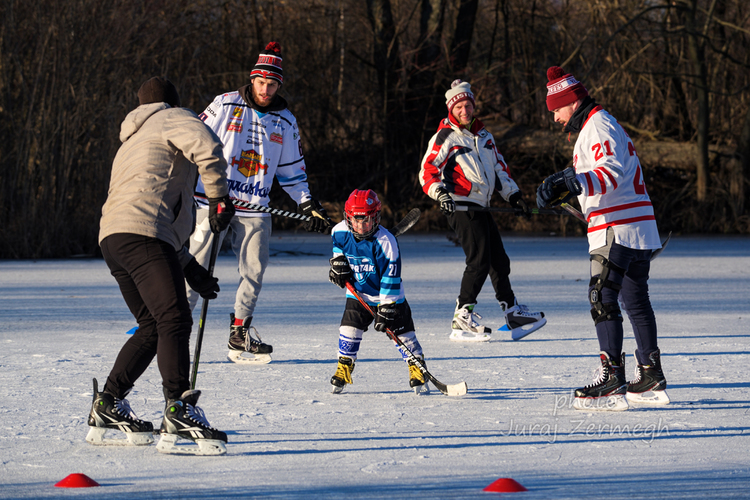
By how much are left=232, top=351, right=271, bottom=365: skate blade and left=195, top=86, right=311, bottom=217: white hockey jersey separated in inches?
32.8

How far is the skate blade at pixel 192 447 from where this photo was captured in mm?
3559

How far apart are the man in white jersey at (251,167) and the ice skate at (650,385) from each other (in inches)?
78.3

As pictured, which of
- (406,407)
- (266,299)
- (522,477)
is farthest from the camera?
(266,299)

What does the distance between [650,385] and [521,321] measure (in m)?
2.01

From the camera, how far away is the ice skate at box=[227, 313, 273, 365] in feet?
18.1

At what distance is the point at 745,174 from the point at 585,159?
44.1ft

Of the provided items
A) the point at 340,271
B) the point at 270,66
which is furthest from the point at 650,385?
the point at 270,66

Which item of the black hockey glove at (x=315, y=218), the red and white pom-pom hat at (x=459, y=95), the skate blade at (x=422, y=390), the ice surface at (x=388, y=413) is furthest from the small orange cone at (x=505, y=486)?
the red and white pom-pom hat at (x=459, y=95)

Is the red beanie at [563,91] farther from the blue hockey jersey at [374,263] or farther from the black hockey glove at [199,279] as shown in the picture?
the black hockey glove at [199,279]

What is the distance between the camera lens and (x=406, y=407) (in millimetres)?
4414

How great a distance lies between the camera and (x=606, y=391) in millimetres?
4406

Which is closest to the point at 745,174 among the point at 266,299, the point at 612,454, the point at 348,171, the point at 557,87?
the point at 348,171

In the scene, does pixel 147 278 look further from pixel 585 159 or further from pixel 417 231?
pixel 417 231

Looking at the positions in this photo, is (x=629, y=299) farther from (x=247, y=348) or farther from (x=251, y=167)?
(x=251, y=167)
